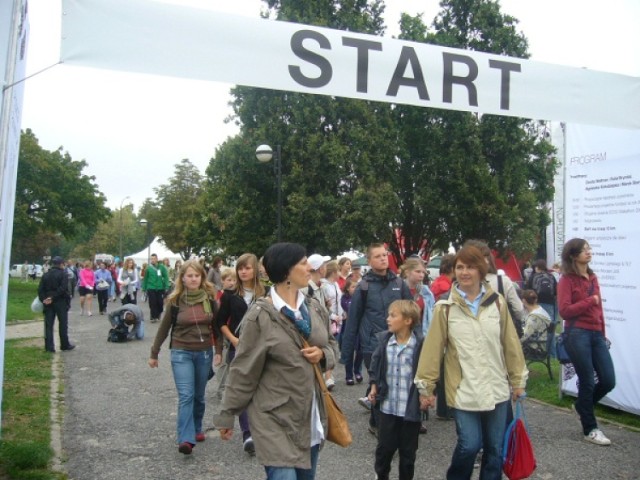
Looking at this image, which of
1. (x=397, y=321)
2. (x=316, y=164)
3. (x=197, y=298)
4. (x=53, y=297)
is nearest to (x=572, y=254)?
(x=397, y=321)

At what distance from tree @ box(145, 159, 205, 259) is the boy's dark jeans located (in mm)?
53063

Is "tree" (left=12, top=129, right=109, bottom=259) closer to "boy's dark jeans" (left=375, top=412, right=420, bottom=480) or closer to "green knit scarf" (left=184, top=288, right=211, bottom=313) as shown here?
"green knit scarf" (left=184, top=288, right=211, bottom=313)

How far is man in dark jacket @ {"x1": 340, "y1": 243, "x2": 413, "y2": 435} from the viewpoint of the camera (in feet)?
20.2

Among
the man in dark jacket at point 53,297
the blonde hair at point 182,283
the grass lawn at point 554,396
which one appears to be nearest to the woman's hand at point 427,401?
the blonde hair at point 182,283

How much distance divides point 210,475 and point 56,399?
363 centimetres

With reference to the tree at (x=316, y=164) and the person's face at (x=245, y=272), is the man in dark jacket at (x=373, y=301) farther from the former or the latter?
the tree at (x=316, y=164)

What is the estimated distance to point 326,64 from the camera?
461 centimetres

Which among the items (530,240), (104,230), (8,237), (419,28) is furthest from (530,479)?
(104,230)

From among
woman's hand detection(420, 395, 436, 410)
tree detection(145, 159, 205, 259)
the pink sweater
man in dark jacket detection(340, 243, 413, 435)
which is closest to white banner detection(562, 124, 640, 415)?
man in dark jacket detection(340, 243, 413, 435)

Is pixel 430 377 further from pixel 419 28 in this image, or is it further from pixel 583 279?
pixel 419 28

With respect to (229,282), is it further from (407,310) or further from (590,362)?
(590,362)

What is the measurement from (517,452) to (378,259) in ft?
8.50

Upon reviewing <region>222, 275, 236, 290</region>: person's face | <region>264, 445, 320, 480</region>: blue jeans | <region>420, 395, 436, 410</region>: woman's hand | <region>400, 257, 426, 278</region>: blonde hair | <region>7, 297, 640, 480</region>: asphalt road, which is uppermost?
<region>400, 257, 426, 278</region>: blonde hair

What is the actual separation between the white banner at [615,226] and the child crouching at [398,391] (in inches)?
128
